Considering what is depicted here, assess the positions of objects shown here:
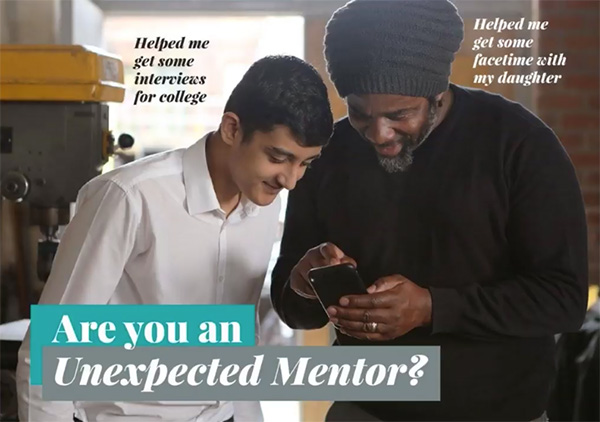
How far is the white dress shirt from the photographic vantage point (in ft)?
3.25

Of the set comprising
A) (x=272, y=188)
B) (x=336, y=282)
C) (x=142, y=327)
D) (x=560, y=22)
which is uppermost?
(x=560, y=22)

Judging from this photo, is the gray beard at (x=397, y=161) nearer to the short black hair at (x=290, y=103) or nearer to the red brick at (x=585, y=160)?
the short black hair at (x=290, y=103)

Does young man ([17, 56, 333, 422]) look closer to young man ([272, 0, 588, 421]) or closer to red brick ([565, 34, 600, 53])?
young man ([272, 0, 588, 421])

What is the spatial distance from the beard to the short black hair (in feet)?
0.32

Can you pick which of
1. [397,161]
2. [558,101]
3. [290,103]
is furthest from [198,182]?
[558,101]

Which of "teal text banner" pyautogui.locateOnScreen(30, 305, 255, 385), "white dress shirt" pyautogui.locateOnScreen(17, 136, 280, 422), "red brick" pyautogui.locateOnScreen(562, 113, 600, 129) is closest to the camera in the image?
"white dress shirt" pyautogui.locateOnScreen(17, 136, 280, 422)

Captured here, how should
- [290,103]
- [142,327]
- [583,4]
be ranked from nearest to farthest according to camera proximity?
[290,103], [142,327], [583,4]

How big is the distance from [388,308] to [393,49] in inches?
12.7

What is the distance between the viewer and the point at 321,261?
1.05m

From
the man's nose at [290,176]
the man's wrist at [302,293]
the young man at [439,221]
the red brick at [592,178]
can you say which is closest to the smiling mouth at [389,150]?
the young man at [439,221]

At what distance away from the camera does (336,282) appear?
1.02m

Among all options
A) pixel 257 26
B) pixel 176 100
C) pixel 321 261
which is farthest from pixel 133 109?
pixel 321 261

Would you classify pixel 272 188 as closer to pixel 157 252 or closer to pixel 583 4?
pixel 157 252

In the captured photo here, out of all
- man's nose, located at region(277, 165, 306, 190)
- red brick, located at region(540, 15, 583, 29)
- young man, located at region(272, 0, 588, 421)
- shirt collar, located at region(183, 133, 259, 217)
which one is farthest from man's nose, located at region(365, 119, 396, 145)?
red brick, located at region(540, 15, 583, 29)
